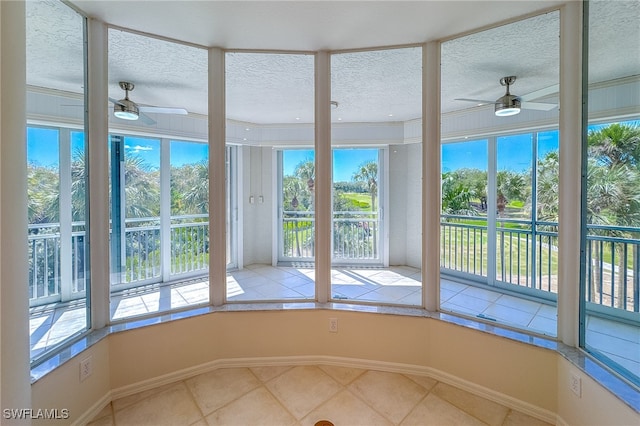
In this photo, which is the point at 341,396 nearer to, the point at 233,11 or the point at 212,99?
the point at 212,99

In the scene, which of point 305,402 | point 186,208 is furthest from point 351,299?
point 186,208

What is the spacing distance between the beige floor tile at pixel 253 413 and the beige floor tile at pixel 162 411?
0.14 m

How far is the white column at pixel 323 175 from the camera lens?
2.37m

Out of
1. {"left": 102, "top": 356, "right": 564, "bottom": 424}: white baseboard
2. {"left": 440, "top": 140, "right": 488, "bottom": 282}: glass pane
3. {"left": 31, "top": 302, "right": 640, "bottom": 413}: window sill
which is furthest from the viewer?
{"left": 440, "top": 140, "right": 488, "bottom": 282}: glass pane

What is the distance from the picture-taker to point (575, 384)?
5.26 feet

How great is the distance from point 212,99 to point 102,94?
29.2 inches

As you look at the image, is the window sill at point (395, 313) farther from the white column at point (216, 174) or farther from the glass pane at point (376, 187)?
the glass pane at point (376, 187)

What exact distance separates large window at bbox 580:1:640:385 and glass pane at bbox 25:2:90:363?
11.0 feet

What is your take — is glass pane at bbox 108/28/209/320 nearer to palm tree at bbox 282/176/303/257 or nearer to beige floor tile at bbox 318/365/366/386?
beige floor tile at bbox 318/365/366/386

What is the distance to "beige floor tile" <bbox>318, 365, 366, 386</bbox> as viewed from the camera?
210cm

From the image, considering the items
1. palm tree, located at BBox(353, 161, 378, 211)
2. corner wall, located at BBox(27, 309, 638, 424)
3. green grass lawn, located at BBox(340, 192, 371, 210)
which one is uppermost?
palm tree, located at BBox(353, 161, 378, 211)

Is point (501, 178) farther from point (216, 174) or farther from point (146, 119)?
point (146, 119)

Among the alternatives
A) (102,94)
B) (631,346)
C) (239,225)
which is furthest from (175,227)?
(631,346)

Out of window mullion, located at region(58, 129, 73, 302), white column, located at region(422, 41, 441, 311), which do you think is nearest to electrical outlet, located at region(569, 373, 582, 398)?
white column, located at region(422, 41, 441, 311)
